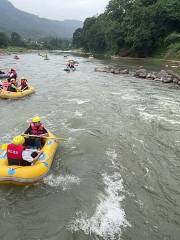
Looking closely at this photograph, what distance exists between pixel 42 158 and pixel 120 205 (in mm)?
2977

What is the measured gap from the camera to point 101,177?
1000cm

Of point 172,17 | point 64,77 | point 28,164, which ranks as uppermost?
point 172,17

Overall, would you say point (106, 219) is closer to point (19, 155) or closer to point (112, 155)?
point (19, 155)

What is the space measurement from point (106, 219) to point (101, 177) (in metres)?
2.27

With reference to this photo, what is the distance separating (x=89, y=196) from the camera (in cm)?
891

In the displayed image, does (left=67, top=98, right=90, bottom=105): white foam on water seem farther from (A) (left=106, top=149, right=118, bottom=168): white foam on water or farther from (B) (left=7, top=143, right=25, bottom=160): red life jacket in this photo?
(B) (left=7, top=143, right=25, bottom=160): red life jacket

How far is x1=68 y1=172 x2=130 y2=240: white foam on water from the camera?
737 centimetres

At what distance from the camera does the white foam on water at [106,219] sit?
7367 millimetres

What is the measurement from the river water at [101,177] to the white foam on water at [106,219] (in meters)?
0.02

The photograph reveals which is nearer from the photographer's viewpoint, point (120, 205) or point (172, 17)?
point (120, 205)

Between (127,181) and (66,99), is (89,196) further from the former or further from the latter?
(66,99)

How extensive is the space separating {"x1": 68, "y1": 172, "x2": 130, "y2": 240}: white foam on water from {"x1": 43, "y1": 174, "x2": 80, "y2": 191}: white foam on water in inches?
43.0

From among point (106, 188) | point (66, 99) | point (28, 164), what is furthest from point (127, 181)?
point (66, 99)

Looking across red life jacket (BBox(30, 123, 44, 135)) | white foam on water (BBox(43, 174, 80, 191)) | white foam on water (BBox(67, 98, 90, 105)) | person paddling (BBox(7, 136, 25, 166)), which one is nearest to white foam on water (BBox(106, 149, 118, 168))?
white foam on water (BBox(43, 174, 80, 191))
